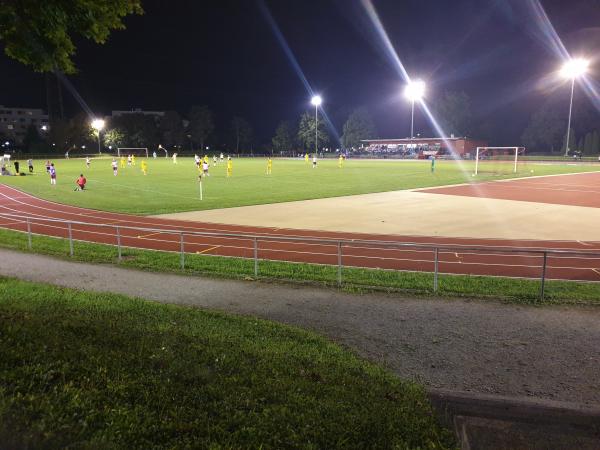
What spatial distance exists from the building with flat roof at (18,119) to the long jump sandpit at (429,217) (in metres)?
141

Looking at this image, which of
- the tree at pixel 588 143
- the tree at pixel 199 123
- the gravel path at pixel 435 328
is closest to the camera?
the gravel path at pixel 435 328

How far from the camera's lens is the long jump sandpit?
16469mm

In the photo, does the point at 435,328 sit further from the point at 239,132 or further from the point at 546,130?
the point at 239,132

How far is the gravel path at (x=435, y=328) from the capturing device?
5609 millimetres

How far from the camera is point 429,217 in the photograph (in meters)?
19.5

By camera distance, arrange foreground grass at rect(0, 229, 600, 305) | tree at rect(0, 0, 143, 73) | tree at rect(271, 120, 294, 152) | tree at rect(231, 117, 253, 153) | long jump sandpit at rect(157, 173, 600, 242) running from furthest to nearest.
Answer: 1. tree at rect(231, 117, 253, 153)
2. tree at rect(271, 120, 294, 152)
3. long jump sandpit at rect(157, 173, 600, 242)
4. foreground grass at rect(0, 229, 600, 305)
5. tree at rect(0, 0, 143, 73)

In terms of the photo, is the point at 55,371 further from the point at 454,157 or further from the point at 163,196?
the point at 454,157

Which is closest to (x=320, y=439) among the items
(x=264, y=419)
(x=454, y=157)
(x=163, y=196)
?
(x=264, y=419)

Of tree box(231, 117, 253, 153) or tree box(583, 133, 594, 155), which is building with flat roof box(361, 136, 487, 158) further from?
tree box(231, 117, 253, 153)

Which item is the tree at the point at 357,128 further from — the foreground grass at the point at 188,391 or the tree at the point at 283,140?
the foreground grass at the point at 188,391

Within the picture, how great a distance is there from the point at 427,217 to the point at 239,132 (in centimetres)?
11685

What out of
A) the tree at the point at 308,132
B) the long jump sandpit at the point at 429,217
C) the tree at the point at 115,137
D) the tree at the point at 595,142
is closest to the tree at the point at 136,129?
the tree at the point at 115,137

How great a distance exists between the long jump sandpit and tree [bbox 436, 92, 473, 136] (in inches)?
3506

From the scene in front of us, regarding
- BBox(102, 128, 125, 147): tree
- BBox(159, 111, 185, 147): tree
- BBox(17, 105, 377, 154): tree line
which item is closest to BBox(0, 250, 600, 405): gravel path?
BBox(17, 105, 377, 154): tree line
